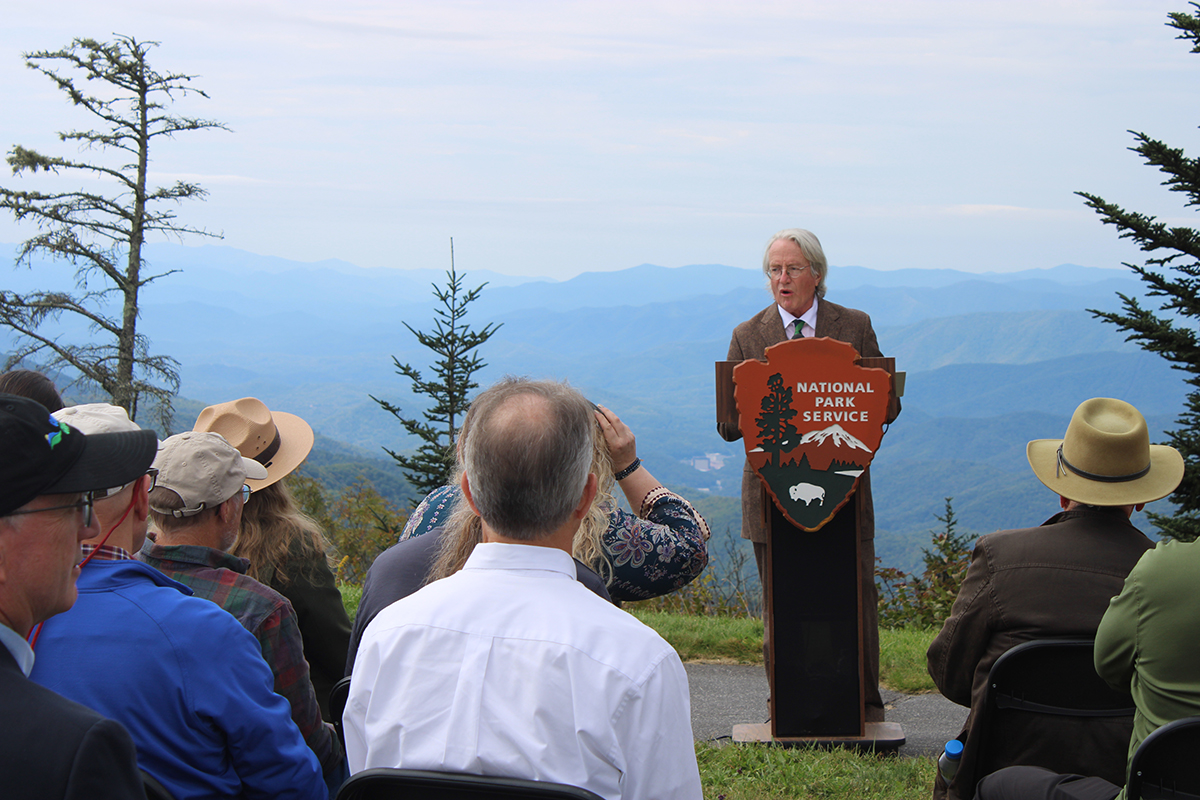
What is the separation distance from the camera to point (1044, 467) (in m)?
2.81

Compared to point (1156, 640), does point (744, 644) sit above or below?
below

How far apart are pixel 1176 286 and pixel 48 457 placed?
10.7 m

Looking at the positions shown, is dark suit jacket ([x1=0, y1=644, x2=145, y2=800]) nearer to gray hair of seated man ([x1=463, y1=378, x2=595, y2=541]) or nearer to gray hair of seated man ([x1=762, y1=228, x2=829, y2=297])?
gray hair of seated man ([x1=463, y1=378, x2=595, y2=541])

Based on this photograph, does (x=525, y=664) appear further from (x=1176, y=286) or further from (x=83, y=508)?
(x=1176, y=286)

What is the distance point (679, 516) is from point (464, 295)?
1845 cm

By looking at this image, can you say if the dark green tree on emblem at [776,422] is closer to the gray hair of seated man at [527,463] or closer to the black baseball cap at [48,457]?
the gray hair of seated man at [527,463]

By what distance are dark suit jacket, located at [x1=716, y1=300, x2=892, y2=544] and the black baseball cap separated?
9.93 feet

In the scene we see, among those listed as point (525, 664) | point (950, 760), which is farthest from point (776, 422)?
point (525, 664)

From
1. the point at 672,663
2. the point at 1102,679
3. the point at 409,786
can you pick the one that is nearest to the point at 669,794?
the point at 672,663

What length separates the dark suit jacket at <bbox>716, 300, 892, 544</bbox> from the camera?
4.06 m

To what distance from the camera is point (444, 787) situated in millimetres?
1336

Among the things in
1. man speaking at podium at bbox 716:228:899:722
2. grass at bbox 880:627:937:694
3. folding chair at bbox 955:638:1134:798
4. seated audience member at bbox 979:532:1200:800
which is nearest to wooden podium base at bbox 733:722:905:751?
man speaking at podium at bbox 716:228:899:722

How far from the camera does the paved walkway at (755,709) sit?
14.8 feet

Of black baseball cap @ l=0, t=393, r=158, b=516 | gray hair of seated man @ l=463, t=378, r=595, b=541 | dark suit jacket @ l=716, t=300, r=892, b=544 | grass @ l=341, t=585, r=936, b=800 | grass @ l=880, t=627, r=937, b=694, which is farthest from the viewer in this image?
grass @ l=880, t=627, r=937, b=694
